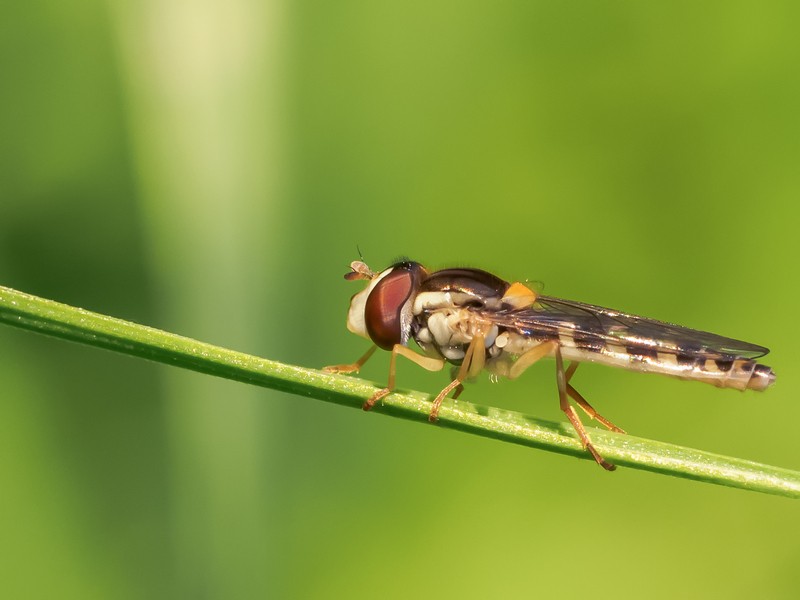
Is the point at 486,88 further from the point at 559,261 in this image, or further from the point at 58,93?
the point at 58,93

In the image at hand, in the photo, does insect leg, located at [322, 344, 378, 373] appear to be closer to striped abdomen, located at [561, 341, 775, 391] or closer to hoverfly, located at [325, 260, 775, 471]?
hoverfly, located at [325, 260, 775, 471]

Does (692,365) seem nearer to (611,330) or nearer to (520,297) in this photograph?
(611,330)

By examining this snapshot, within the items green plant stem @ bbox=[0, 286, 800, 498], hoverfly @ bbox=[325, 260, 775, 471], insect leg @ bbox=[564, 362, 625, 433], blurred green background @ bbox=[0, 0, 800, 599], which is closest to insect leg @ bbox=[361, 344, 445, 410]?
hoverfly @ bbox=[325, 260, 775, 471]

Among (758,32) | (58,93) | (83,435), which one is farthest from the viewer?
(758,32)

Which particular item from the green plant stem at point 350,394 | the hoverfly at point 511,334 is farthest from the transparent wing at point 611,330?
the green plant stem at point 350,394

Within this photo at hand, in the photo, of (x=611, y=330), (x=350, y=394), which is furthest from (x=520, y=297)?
(x=350, y=394)

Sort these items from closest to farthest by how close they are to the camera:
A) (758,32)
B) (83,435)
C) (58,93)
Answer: (83,435) < (58,93) < (758,32)

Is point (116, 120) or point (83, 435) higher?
point (116, 120)

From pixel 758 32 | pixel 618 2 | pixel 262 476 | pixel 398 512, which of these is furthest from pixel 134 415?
pixel 758 32
